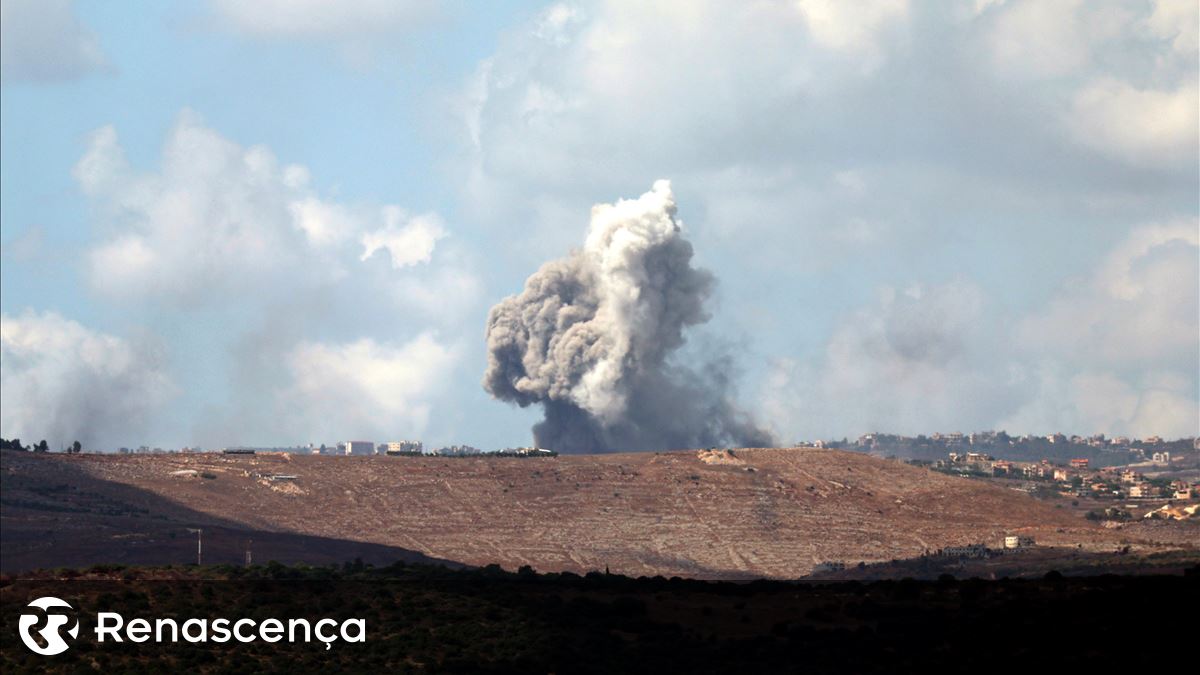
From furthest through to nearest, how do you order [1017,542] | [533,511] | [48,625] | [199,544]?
[533,511]
[1017,542]
[199,544]
[48,625]

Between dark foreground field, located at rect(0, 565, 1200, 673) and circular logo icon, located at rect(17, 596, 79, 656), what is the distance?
51cm

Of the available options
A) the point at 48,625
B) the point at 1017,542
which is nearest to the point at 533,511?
the point at 1017,542

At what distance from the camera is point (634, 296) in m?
198

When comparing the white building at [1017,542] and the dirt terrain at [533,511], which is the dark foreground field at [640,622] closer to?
the dirt terrain at [533,511]

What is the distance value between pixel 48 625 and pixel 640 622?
83.1 ft

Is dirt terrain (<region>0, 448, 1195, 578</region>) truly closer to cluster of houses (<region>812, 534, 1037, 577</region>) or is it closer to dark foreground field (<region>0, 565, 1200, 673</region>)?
cluster of houses (<region>812, 534, 1037, 577</region>)

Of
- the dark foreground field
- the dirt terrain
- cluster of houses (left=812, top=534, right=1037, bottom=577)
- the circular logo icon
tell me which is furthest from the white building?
the circular logo icon

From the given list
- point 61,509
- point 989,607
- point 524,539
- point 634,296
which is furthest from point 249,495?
point 989,607

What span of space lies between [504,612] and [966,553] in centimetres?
6731

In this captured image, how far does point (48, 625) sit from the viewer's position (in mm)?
71875

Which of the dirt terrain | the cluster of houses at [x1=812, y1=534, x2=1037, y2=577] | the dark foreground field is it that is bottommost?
the dark foreground field

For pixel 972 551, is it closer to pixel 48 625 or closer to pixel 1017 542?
pixel 1017 542

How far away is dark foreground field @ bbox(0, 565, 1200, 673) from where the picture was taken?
213 feet

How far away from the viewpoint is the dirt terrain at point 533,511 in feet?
449
